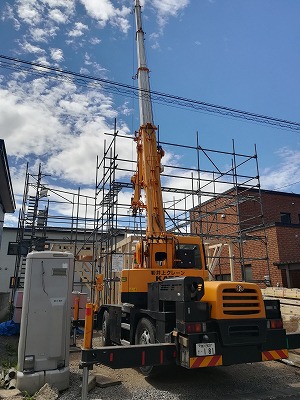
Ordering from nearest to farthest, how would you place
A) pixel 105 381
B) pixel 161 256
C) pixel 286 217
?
pixel 105 381 → pixel 161 256 → pixel 286 217

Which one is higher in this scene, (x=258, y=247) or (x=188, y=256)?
(x=258, y=247)

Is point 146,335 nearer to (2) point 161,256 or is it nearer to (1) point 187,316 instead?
(1) point 187,316

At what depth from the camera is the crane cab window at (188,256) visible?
7867 mm

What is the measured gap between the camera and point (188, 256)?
7.97 metres

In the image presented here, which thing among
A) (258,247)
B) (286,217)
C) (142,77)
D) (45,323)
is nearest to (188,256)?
(45,323)

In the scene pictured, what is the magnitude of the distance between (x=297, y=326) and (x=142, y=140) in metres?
6.77

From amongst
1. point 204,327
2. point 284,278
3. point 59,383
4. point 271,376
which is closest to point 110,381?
point 59,383

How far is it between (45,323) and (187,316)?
239 centimetres

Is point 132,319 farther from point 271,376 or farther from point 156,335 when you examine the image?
point 271,376

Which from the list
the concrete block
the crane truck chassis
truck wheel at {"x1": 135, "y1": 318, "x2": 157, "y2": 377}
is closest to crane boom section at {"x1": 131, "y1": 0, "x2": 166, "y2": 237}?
truck wheel at {"x1": 135, "y1": 318, "x2": 157, "y2": 377}

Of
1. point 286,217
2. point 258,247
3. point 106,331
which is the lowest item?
point 106,331

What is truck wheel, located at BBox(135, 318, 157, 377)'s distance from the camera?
252 inches

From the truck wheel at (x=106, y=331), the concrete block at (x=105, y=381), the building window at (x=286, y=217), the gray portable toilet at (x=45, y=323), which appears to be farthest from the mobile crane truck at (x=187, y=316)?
the building window at (x=286, y=217)

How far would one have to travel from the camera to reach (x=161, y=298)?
6324 millimetres
